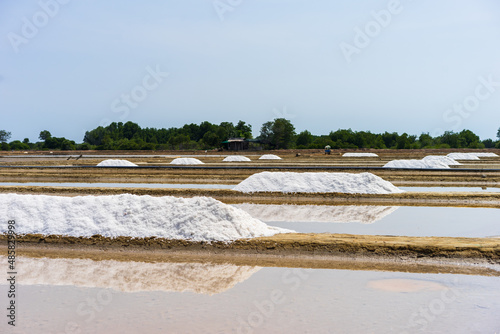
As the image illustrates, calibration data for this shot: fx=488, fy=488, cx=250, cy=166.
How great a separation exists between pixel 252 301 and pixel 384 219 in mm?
7334

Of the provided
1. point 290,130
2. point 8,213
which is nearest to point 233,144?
point 290,130

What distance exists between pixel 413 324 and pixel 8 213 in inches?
373

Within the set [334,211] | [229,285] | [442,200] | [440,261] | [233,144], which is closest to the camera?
[229,285]

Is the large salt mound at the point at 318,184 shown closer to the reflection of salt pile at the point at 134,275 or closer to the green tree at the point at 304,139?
the reflection of salt pile at the point at 134,275

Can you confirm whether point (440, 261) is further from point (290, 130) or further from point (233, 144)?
point (290, 130)

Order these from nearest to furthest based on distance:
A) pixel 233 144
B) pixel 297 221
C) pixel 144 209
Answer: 1. pixel 144 209
2. pixel 297 221
3. pixel 233 144

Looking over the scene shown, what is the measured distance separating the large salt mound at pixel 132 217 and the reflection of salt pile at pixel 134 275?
1335mm

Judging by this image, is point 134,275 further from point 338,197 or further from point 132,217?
point 338,197

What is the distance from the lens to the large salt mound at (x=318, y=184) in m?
18.4

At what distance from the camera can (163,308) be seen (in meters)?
6.61

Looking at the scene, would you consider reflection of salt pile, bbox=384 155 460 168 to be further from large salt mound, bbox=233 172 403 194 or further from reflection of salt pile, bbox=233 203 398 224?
reflection of salt pile, bbox=233 203 398 224
